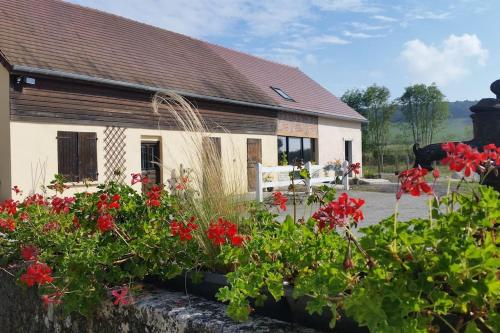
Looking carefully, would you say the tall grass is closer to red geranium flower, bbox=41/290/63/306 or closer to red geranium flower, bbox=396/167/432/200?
red geranium flower, bbox=41/290/63/306

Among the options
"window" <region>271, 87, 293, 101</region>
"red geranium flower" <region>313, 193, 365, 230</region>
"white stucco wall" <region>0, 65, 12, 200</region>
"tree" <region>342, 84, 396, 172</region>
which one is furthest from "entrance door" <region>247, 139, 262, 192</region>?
"tree" <region>342, 84, 396, 172</region>

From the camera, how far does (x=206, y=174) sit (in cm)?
262

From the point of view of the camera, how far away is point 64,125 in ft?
36.2

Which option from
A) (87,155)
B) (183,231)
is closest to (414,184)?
(183,231)

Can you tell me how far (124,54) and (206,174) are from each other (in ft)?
39.2

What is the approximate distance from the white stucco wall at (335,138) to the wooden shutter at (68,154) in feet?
37.7

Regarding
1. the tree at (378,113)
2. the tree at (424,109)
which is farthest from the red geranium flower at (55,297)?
the tree at (424,109)

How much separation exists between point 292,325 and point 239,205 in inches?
41.3

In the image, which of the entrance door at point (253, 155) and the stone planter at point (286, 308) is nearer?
the stone planter at point (286, 308)

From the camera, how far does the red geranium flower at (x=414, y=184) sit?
124cm

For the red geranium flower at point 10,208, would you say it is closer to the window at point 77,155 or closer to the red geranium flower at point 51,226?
the red geranium flower at point 51,226

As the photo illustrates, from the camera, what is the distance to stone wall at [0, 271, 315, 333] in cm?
157

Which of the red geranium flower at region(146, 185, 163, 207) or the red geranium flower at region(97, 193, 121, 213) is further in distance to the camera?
the red geranium flower at region(146, 185, 163, 207)

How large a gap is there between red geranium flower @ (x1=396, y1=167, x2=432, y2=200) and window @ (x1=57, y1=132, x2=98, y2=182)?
10414 mm
